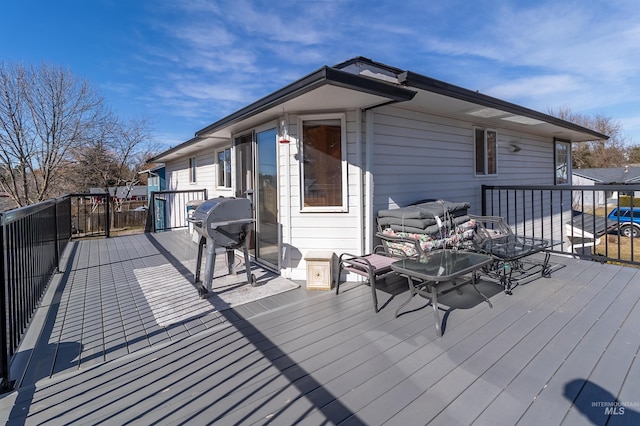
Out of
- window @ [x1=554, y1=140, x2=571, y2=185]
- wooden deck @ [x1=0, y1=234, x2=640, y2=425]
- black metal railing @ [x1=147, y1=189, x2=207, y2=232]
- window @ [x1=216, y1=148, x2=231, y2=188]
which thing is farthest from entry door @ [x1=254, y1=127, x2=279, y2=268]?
window @ [x1=554, y1=140, x2=571, y2=185]

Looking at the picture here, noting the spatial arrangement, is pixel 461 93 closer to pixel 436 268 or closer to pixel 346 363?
pixel 436 268

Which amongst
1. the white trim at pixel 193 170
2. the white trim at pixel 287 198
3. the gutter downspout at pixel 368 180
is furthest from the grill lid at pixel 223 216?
the white trim at pixel 193 170

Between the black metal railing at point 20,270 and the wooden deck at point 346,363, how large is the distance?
182mm

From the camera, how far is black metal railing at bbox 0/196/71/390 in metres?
1.84

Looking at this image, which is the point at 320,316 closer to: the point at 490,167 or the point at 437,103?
the point at 437,103

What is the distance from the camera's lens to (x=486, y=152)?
19.4 ft

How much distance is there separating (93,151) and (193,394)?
55.3 feet

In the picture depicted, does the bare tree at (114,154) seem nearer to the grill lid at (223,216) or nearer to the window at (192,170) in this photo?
the window at (192,170)

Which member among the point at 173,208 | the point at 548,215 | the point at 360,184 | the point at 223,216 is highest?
the point at 360,184

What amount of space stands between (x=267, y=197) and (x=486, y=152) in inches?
169

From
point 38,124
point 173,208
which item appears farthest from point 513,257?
point 38,124

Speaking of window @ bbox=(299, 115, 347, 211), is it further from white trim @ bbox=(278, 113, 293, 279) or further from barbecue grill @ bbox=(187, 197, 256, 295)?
barbecue grill @ bbox=(187, 197, 256, 295)

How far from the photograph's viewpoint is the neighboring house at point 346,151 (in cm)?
341

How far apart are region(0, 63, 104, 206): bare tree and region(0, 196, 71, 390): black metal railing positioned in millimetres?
11340
